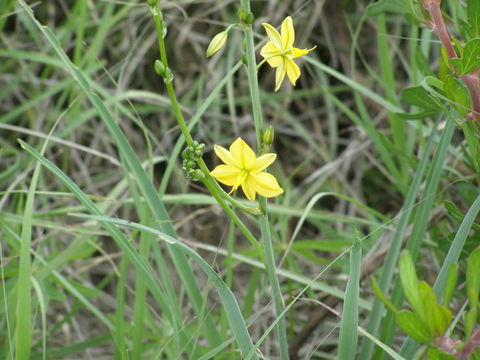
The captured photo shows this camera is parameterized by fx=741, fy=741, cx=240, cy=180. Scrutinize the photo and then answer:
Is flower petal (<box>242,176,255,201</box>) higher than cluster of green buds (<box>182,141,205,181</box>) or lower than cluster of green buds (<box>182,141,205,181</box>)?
lower

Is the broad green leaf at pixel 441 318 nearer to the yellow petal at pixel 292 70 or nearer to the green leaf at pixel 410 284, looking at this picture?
the green leaf at pixel 410 284

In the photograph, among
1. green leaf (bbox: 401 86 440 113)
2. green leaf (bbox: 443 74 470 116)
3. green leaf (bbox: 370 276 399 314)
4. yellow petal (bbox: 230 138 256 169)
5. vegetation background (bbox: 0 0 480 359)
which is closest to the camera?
green leaf (bbox: 370 276 399 314)

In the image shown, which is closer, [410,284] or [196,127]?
[410,284]

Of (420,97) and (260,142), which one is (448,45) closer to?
(420,97)

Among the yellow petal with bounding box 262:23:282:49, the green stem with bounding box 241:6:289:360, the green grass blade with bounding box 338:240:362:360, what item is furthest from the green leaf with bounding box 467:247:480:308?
the yellow petal with bounding box 262:23:282:49

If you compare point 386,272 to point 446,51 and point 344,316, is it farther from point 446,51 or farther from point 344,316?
point 446,51

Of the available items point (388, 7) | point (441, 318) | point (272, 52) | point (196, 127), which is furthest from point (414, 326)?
point (196, 127)

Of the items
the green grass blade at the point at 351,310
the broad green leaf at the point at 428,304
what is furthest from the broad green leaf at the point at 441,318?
the green grass blade at the point at 351,310

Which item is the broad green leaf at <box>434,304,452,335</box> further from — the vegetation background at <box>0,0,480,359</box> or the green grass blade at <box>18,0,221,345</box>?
the vegetation background at <box>0,0,480,359</box>

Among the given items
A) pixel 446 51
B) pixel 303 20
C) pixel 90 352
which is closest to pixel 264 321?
pixel 90 352
